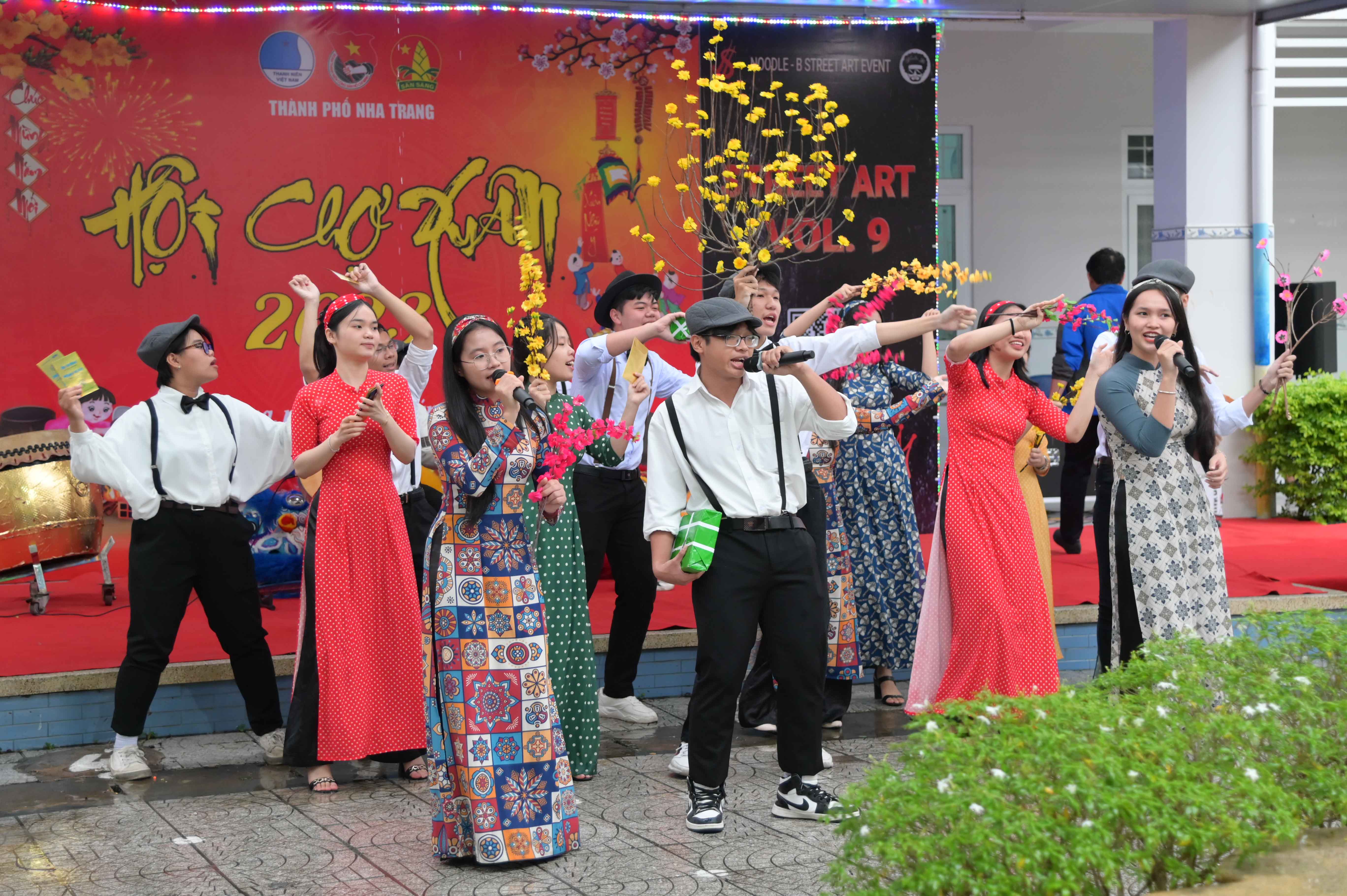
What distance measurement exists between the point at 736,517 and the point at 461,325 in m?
1.05

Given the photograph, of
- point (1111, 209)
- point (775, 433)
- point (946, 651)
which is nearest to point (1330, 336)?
point (1111, 209)

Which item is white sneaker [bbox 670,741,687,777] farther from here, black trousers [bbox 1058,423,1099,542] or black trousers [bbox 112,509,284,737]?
black trousers [bbox 1058,423,1099,542]

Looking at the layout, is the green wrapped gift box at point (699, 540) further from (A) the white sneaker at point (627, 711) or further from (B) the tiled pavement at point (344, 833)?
(A) the white sneaker at point (627, 711)

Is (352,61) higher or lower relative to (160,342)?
higher

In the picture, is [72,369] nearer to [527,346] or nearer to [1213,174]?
[527,346]

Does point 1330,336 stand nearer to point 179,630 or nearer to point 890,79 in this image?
point 890,79

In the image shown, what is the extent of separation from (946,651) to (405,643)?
2.12 metres

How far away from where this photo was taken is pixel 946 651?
5.43 meters

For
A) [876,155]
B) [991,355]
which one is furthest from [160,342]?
[876,155]

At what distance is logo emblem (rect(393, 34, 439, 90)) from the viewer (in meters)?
8.57

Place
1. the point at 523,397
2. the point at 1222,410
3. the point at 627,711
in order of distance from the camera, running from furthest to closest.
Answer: the point at 627,711 → the point at 1222,410 → the point at 523,397

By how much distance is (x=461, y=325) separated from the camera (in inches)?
167

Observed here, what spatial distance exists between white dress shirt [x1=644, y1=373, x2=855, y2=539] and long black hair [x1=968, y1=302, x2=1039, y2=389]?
1.11 m

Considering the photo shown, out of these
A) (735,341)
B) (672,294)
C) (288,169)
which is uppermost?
(288,169)
